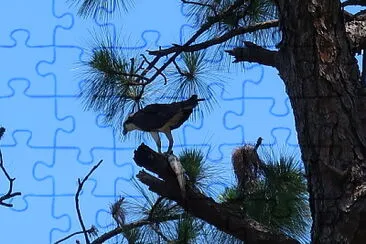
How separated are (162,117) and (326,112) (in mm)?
351

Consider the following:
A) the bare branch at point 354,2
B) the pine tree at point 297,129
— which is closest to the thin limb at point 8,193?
the pine tree at point 297,129

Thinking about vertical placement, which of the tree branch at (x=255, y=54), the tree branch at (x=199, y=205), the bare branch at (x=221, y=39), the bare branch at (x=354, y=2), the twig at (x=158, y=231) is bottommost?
the twig at (x=158, y=231)

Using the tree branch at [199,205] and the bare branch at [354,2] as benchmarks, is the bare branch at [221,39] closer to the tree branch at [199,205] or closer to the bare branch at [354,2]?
the bare branch at [354,2]

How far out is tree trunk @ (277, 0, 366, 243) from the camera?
79.1 inches

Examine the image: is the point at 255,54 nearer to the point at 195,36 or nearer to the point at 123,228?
the point at 195,36

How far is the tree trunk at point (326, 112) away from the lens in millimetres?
2010

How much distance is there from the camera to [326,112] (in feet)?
6.91

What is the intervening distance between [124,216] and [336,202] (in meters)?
0.57

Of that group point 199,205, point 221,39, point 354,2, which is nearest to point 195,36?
point 221,39

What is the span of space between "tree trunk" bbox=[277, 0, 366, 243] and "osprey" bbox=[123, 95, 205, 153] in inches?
8.6

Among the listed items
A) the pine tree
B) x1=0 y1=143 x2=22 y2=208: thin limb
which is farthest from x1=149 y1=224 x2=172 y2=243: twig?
x1=0 y1=143 x2=22 y2=208: thin limb

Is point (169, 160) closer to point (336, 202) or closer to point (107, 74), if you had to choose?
point (336, 202)

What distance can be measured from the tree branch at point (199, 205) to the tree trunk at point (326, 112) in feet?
0.38

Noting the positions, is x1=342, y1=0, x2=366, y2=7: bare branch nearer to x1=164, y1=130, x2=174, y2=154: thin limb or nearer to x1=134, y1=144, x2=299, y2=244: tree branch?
x1=164, y1=130, x2=174, y2=154: thin limb
